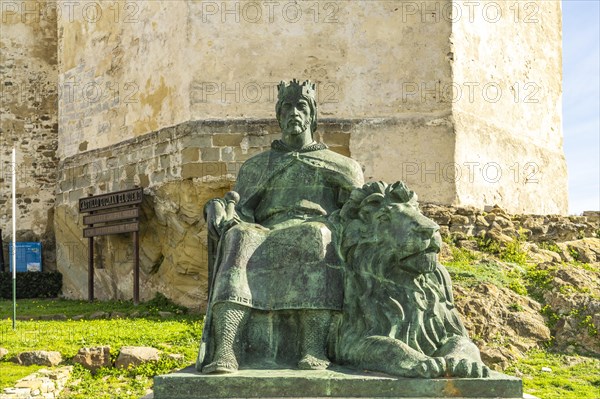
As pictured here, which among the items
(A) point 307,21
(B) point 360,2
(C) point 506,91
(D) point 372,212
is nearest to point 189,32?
(A) point 307,21

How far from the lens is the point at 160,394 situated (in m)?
4.40

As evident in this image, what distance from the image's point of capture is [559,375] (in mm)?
8422

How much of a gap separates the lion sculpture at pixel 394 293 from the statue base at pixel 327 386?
123 millimetres

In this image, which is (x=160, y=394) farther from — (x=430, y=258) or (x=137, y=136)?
(x=137, y=136)

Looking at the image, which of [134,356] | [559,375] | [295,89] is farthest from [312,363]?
[559,375]

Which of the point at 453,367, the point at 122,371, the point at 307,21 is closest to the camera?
the point at 453,367

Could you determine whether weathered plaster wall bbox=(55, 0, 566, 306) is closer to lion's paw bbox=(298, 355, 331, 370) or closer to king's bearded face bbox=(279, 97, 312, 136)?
king's bearded face bbox=(279, 97, 312, 136)

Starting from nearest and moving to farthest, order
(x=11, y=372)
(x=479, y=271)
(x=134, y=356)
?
(x=11, y=372) → (x=134, y=356) → (x=479, y=271)

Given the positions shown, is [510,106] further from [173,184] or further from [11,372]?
[11,372]

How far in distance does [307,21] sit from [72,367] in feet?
22.3

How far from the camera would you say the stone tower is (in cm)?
1303

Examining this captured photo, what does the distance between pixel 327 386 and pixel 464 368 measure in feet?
2.20

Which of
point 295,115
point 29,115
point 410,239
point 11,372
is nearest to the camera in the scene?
point 410,239

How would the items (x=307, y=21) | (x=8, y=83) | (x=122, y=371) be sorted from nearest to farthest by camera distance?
(x=122, y=371) < (x=307, y=21) < (x=8, y=83)
